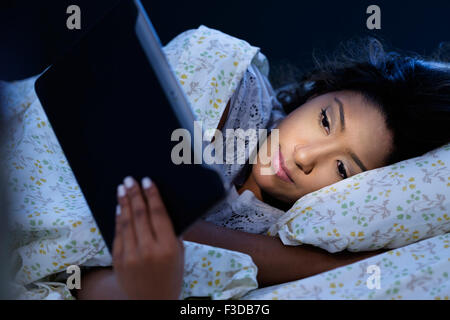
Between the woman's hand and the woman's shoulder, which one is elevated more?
the woman's shoulder

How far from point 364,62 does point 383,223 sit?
1.58 feet

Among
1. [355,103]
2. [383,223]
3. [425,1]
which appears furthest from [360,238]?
[425,1]

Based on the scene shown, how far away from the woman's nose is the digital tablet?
0.38 meters

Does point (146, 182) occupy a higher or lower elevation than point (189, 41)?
lower

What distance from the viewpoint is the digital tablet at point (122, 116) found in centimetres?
57

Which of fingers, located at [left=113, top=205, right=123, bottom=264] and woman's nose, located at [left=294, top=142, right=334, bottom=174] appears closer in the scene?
fingers, located at [left=113, top=205, right=123, bottom=264]

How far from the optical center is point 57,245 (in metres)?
0.76

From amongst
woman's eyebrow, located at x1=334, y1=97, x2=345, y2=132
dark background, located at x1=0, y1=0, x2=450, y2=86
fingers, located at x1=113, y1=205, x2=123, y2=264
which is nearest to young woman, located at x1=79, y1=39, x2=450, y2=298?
woman's eyebrow, located at x1=334, y1=97, x2=345, y2=132

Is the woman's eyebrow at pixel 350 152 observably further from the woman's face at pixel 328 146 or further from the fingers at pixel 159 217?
the fingers at pixel 159 217

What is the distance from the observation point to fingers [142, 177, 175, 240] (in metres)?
0.57

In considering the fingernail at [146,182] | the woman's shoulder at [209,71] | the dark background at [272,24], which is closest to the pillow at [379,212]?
the woman's shoulder at [209,71]

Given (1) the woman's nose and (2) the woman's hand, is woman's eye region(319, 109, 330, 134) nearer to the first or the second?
(1) the woman's nose

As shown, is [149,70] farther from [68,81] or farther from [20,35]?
[20,35]
